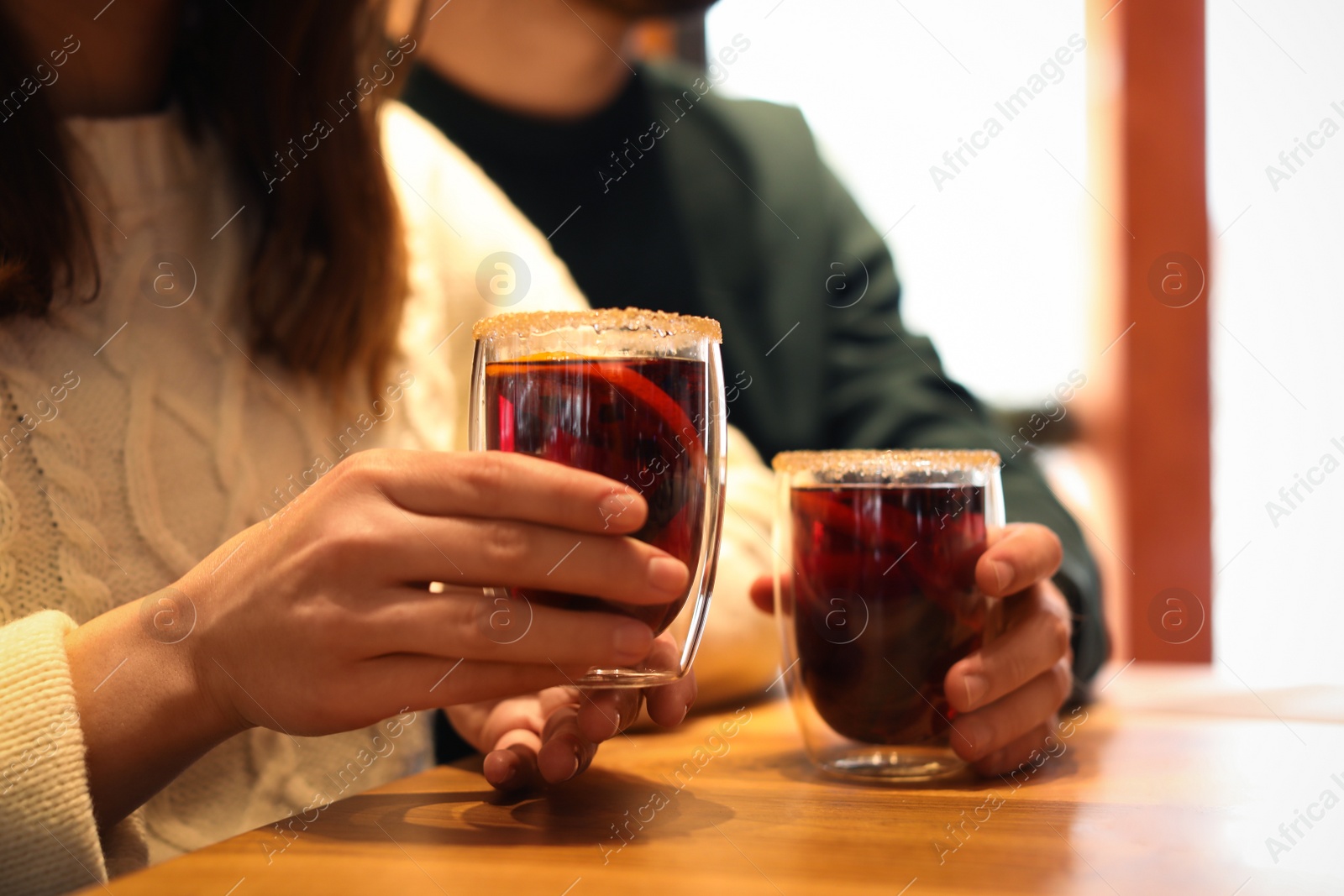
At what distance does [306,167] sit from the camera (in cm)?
102

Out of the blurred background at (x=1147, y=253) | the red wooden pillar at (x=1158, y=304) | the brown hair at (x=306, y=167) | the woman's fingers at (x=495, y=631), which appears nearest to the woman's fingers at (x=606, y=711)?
the woman's fingers at (x=495, y=631)

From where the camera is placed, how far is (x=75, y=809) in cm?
52

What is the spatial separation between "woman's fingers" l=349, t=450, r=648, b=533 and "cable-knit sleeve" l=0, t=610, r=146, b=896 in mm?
225

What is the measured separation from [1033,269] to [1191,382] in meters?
0.65

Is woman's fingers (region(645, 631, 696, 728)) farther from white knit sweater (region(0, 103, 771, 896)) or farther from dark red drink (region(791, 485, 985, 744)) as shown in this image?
white knit sweater (region(0, 103, 771, 896))

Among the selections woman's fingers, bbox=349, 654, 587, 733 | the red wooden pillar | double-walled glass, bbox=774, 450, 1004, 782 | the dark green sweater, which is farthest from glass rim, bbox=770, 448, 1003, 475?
the red wooden pillar

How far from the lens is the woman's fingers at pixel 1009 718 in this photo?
0.63 metres

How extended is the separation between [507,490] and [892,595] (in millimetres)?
277

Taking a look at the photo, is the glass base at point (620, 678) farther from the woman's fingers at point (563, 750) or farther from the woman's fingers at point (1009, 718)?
the woman's fingers at point (1009, 718)

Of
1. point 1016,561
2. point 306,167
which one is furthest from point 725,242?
point 1016,561

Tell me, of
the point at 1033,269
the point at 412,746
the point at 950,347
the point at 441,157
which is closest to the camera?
the point at 412,746

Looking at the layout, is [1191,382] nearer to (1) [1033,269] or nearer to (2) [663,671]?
(1) [1033,269]

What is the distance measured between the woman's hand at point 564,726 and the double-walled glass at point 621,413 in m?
0.06

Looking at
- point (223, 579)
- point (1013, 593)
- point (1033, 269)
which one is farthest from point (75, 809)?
point (1033, 269)
